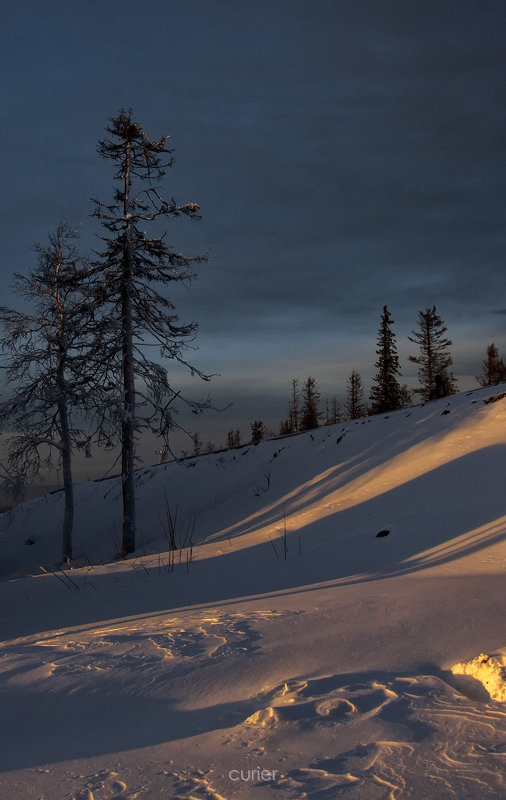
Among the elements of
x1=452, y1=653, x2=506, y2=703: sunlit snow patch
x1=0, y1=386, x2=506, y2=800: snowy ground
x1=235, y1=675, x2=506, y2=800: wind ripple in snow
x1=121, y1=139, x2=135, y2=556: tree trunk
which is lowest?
x1=0, y1=386, x2=506, y2=800: snowy ground

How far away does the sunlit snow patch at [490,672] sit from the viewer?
2.28 metres

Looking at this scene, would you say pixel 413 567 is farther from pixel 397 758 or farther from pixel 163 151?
pixel 163 151

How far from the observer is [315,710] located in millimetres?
2244

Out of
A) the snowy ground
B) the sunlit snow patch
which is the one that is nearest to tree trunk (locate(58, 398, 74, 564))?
the snowy ground

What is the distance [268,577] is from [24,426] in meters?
12.6

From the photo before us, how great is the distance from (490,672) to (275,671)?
109cm

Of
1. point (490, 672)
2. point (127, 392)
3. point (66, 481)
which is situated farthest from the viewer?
point (66, 481)

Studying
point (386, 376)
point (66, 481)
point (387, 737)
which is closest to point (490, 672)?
point (387, 737)

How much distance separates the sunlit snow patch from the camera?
2.28 meters

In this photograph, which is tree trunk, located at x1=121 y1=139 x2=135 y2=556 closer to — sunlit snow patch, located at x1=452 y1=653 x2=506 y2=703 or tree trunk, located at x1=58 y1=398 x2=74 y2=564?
tree trunk, located at x1=58 y1=398 x2=74 y2=564

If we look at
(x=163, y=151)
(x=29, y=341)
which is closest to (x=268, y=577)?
(x=29, y=341)

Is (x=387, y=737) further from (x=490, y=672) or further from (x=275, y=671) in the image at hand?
(x=275, y=671)

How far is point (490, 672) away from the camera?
2.38 m

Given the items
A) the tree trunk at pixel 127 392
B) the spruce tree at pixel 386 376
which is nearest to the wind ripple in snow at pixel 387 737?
the tree trunk at pixel 127 392
